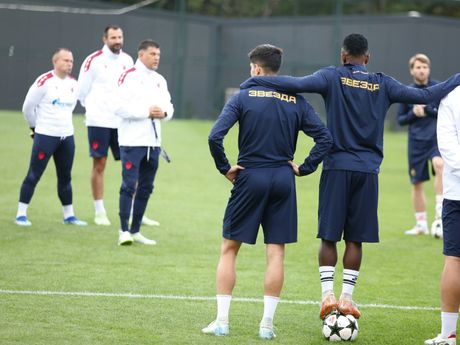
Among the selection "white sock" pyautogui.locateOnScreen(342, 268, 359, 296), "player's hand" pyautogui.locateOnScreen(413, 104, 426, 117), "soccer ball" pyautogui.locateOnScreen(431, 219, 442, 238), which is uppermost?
"player's hand" pyautogui.locateOnScreen(413, 104, 426, 117)

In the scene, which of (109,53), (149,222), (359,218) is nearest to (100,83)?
(109,53)

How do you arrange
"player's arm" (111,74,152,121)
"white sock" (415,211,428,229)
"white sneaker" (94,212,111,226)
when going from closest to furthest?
1. "player's arm" (111,74,152,121)
2. "white sneaker" (94,212,111,226)
3. "white sock" (415,211,428,229)

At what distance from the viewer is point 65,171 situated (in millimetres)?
11406

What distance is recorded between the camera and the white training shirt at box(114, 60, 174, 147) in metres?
9.98

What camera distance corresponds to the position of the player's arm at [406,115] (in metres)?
11.7

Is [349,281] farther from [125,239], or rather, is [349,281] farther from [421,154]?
[421,154]

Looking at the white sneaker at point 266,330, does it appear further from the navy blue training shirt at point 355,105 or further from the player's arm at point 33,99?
the player's arm at point 33,99

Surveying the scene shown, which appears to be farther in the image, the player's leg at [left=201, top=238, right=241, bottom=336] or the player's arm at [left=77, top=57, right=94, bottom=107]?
the player's arm at [left=77, top=57, right=94, bottom=107]

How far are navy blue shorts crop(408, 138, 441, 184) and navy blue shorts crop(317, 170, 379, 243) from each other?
17.5 feet

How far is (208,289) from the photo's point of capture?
Answer: 316 inches

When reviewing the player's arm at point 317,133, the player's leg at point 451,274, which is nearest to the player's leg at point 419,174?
the player's arm at point 317,133

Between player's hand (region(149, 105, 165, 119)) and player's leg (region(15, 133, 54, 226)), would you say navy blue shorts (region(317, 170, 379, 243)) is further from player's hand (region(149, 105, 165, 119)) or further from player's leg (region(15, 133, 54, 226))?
player's leg (region(15, 133, 54, 226))

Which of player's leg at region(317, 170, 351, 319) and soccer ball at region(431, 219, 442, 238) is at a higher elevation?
player's leg at region(317, 170, 351, 319)

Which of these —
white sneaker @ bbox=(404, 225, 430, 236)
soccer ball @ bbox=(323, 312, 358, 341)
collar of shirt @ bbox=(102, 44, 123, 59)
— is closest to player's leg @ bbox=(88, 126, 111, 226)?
collar of shirt @ bbox=(102, 44, 123, 59)
